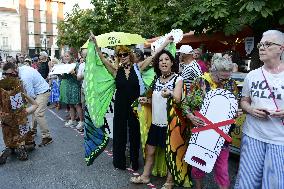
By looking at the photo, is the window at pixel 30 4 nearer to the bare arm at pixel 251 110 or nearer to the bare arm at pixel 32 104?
the bare arm at pixel 32 104

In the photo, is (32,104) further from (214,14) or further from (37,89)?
(214,14)

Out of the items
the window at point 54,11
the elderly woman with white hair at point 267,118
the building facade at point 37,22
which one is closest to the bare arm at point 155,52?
the elderly woman with white hair at point 267,118

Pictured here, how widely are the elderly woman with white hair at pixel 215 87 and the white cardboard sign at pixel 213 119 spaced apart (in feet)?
0.33

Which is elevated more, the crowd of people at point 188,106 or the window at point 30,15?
the window at point 30,15

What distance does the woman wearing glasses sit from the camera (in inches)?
197

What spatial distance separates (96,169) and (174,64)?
202 centimetres

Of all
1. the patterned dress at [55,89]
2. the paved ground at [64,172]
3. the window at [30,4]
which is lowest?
the paved ground at [64,172]

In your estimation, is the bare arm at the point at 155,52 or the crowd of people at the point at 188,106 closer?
the crowd of people at the point at 188,106

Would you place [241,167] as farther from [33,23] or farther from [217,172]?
[33,23]

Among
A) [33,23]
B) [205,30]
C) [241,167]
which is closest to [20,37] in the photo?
[33,23]

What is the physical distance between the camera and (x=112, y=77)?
5.18 metres

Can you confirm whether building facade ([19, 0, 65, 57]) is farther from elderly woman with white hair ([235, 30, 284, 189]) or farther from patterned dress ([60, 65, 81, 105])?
elderly woman with white hair ([235, 30, 284, 189])

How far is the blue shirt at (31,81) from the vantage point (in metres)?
6.47

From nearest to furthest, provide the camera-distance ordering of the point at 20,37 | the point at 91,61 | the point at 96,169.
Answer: the point at 91,61
the point at 96,169
the point at 20,37
